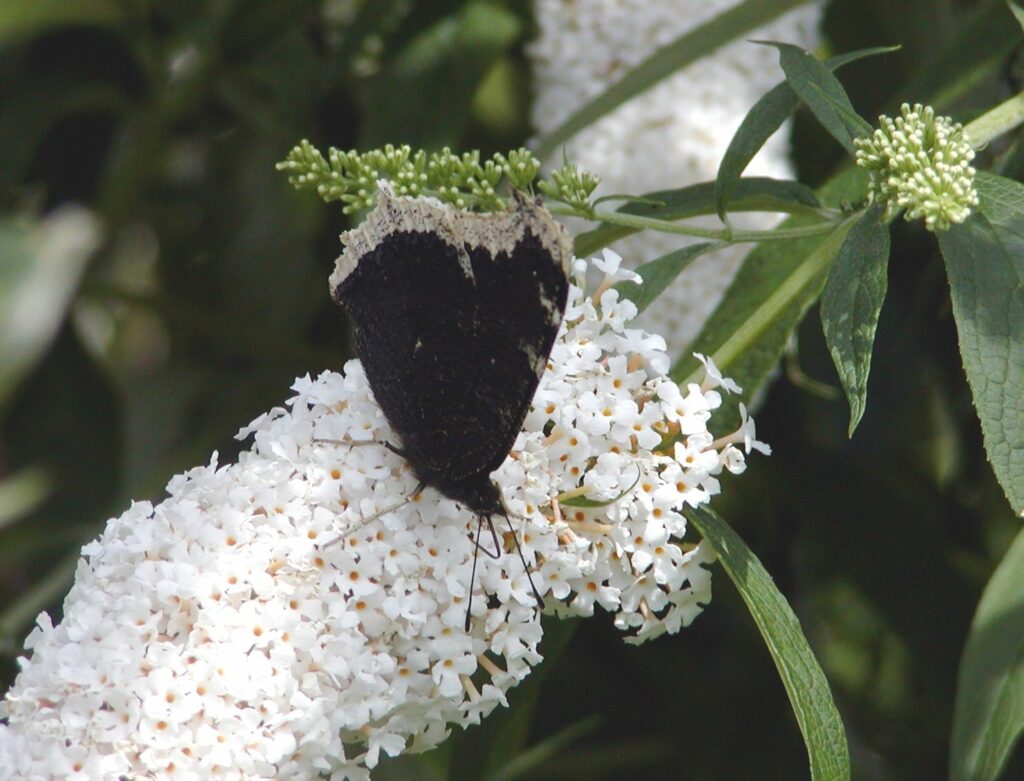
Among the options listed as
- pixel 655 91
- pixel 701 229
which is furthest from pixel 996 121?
pixel 655 91

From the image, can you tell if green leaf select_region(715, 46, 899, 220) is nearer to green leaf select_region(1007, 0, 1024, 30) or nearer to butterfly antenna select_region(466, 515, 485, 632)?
green leaf select_region(1007, 0, 1024, 30)

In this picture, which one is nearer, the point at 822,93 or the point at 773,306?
the point at 822,93

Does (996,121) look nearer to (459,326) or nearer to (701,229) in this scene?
(701,229)

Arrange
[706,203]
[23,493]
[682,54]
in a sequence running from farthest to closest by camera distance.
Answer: [23,493] < [682,54] < [706,203]

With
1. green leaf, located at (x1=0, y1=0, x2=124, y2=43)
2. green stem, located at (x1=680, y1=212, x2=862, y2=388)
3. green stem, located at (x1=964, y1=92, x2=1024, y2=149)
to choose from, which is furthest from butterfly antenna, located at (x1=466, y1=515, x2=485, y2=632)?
green leaf, located at (x1=0, y1=0, x2=124, y2=43)

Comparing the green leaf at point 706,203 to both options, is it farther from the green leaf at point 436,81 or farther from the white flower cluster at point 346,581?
the green leaf at point 436,81

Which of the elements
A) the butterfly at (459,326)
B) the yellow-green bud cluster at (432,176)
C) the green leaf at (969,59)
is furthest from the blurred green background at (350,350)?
the yellow-green bud cluster at (432,176)

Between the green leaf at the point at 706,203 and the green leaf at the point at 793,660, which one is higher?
the green leaf at the point at 706,203
